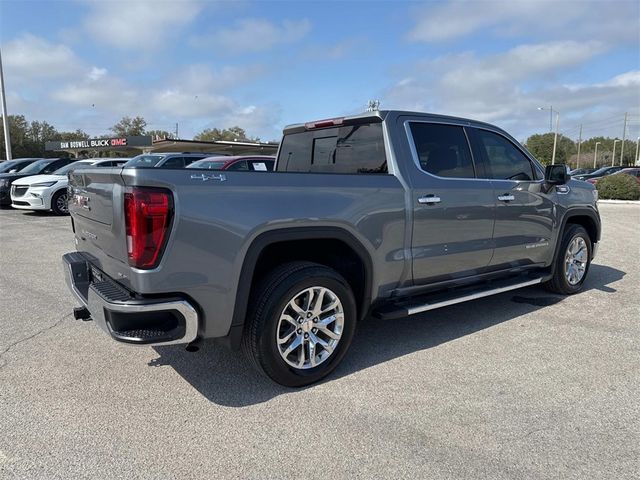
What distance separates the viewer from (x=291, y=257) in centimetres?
362

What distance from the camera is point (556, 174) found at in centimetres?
504

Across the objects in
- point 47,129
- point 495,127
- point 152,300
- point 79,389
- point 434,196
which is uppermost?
point 47,129

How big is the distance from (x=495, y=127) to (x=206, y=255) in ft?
11.0

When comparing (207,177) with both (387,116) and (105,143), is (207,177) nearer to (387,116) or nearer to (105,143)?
(387,116)

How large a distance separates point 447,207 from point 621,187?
19366 mm

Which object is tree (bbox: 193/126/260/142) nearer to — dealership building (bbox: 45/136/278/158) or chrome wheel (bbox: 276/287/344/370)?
dealership building (bbox: 45/136/278/158)

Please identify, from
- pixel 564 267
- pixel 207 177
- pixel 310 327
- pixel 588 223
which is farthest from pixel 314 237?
pixel 588 223

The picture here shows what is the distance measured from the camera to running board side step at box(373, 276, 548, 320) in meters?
3.80

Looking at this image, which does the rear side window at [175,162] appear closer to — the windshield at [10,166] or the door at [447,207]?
the windshield at [10,166]

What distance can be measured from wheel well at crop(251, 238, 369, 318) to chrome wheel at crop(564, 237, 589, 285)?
302 centimetres

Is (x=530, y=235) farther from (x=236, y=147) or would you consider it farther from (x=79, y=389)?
(x=236, y=147)

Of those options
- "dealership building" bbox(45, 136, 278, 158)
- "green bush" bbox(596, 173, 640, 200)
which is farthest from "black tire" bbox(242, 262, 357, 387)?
"dealership building" bbox(45, 136, 278, 158)

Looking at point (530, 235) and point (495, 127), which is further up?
point (495, 127)

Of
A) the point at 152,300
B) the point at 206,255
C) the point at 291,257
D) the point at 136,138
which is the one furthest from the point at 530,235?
the point at 136,138
